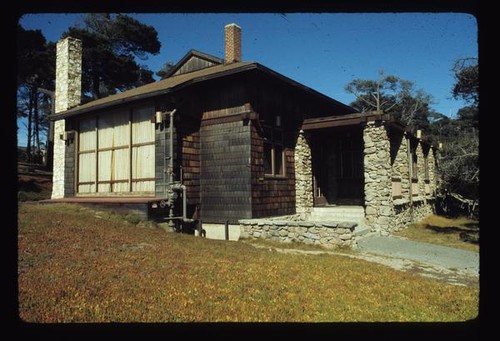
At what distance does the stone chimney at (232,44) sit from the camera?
640 inches

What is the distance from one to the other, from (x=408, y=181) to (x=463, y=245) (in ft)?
16.9

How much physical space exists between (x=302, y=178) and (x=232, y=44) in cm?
670

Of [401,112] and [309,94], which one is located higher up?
[401,112]

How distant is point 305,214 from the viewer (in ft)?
51.5

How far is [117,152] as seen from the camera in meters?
14.7

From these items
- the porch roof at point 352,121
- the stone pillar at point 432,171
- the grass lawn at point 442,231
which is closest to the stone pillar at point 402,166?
the porch roof at point 352,121

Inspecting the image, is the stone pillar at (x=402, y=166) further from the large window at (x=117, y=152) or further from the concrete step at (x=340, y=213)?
the large window at (x=117, y=152)

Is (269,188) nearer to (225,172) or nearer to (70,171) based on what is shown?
(225,172)

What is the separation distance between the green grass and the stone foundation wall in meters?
1.68

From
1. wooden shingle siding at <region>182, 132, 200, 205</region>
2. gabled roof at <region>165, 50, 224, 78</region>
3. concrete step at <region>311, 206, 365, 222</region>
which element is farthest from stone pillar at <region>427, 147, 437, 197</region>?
wooden shingle siding at <region>182, 132, 200, 205</region>

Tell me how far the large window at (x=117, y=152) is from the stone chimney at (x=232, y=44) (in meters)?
4.88
